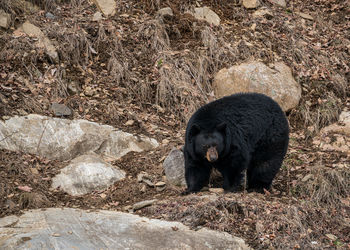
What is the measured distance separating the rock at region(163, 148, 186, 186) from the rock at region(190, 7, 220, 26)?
4.15 meters

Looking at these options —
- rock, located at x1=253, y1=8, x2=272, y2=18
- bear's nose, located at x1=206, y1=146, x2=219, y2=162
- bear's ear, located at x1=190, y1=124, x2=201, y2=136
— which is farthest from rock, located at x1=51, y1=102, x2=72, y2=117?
rock, located at x1=253, y1=8, x2=272, y2=18

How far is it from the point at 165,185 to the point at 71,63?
133 inches

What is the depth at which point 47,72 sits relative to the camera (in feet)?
27.5

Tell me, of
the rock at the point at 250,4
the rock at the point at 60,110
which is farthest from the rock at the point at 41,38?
the rock at the point at 250,4

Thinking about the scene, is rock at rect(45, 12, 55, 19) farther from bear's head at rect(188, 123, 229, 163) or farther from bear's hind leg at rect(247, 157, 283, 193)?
bear's hind leg at rect(247, 157, 283, 193)

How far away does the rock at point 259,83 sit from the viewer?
29.6ft

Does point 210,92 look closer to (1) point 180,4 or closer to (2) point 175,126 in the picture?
(2) point 175,126

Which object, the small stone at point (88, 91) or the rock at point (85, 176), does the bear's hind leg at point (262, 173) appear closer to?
the rock at point (85, 176)

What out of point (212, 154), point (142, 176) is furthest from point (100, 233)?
point (142, 176)

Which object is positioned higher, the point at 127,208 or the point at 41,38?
the point at 41,38

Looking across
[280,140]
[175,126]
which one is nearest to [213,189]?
[280,140]

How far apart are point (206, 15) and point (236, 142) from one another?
15.5 feet

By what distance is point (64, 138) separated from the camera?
730cm

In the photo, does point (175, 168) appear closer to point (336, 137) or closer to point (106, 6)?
point (336, 137)
